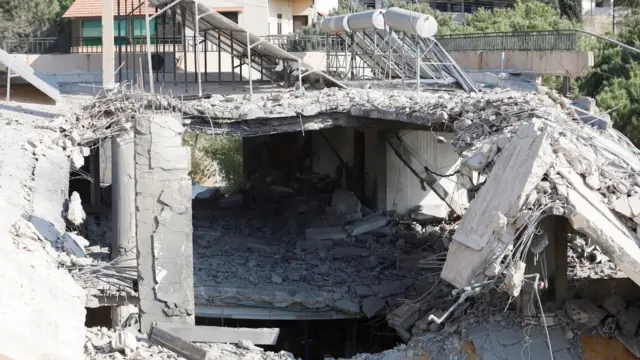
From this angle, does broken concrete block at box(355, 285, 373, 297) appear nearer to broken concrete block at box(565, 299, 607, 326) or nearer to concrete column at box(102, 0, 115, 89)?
broken concrete block at box(565, 299, 607, 326)

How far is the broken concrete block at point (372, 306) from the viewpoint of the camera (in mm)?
17188

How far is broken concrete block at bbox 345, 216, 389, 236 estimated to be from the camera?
66.8 ft

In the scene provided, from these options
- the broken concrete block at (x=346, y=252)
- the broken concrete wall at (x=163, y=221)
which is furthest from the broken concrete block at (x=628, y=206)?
the broken concrete block at (x=346, y=252)

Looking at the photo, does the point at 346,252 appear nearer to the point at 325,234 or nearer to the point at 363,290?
the point at 325,234

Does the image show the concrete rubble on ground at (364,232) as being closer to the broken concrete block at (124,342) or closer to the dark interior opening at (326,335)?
the broken concrete block at (124,342)

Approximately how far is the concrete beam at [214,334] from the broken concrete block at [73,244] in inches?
74.3

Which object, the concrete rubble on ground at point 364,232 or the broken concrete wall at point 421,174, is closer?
the concrete rubble on ground at point 364,232

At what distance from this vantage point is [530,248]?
11734 millimetres

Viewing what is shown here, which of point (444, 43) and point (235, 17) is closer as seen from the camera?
point (444, 43)

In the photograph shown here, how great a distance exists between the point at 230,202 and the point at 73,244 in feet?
27.9

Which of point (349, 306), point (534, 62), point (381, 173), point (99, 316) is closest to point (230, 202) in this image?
point (381, 173)

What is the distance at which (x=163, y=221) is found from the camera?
1315cm

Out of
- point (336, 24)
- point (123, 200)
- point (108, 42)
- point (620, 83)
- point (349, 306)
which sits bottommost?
point (349, 306)

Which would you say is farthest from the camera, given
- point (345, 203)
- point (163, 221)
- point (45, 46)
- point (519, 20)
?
point (45, 46)
